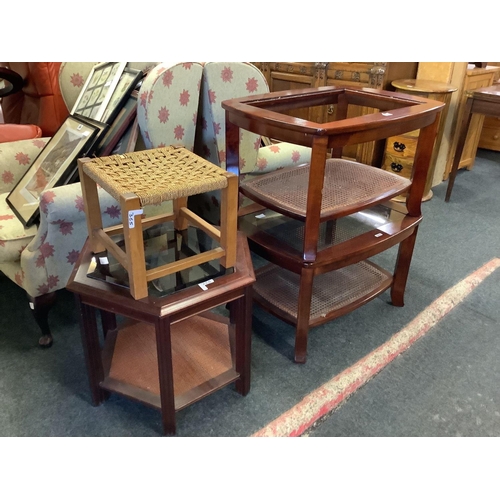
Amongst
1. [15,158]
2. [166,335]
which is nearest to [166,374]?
[166,335]

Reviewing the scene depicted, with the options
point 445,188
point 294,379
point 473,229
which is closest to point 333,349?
point 294,379

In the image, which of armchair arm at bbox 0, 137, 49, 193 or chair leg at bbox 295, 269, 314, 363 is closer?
chair leg at bbox 295, 269, 314, 363

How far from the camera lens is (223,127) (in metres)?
1.64

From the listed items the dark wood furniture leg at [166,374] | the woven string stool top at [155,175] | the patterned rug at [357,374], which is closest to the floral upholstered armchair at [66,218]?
the woven string stool top at [155,175]

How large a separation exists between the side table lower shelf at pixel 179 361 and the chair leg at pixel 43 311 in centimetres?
23

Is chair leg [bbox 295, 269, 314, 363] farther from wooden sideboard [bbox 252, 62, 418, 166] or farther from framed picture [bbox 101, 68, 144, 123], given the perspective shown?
wooden sideboard [bbox 252, 62, 418, 166]

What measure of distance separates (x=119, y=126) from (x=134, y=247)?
0.75 metres

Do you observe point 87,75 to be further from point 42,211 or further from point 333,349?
point 333,349

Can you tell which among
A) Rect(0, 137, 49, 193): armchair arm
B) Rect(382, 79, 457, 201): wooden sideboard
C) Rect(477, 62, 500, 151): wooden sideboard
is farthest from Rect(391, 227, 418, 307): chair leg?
Rect(477, 62, 500, 151): wooden sideboard

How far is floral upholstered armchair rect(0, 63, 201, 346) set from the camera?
1.32 meters

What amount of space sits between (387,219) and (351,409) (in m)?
0.66

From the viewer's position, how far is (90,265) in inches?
46.3

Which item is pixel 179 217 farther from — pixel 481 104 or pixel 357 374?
pixel 481 104

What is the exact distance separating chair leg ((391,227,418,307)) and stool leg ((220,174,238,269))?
0.72 metres
